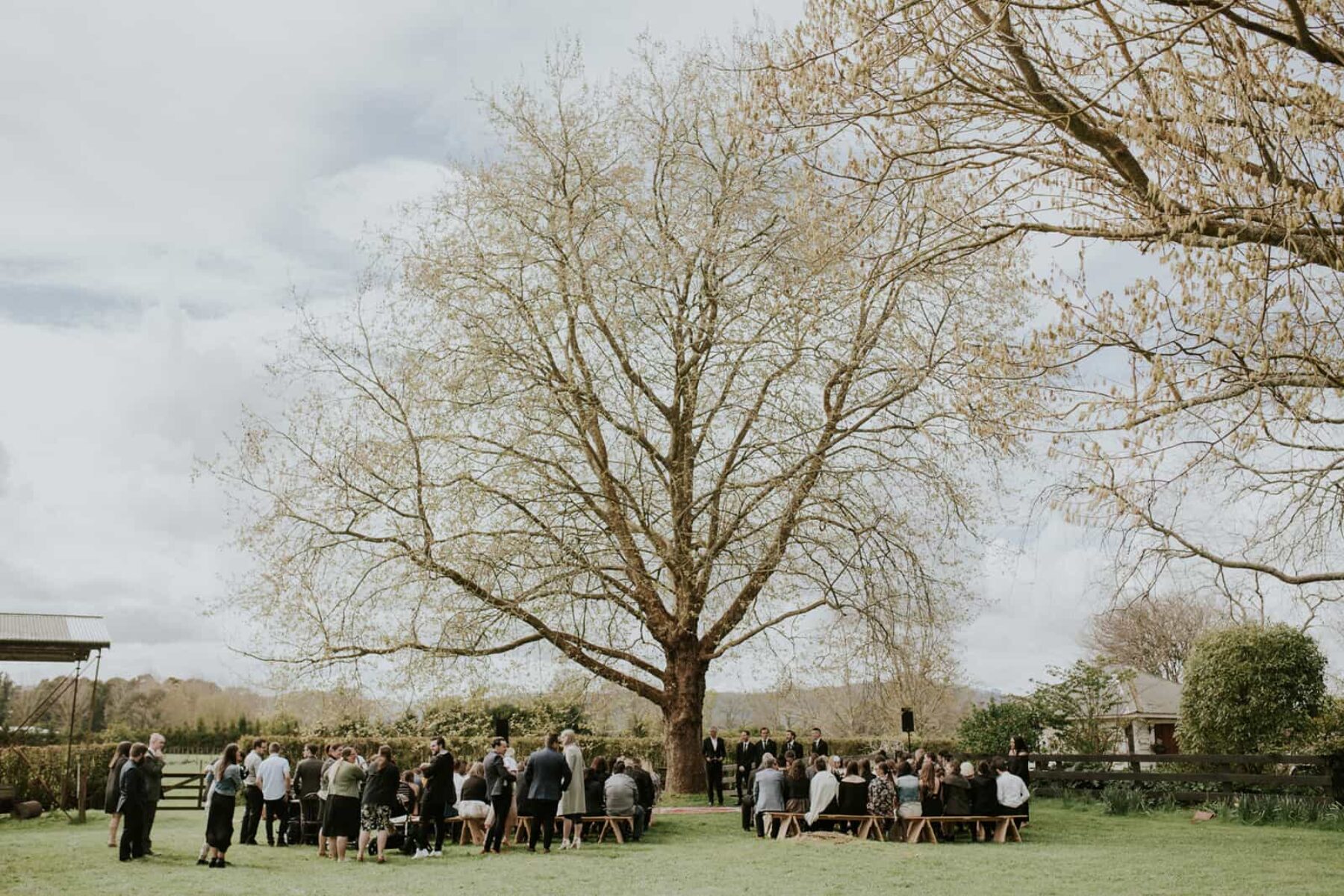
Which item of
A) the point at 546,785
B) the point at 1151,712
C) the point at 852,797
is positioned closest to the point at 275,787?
the point at 546,785

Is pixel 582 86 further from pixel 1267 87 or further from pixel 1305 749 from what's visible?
pixel 1305 749

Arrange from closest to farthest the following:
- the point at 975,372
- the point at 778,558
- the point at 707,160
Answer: the point at 975,372 < the point at 778,558 < the point at 707,160

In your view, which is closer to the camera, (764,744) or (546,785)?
(546,785)

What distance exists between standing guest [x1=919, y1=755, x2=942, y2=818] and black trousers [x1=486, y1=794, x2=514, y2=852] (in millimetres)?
6249

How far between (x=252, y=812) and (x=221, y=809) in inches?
136

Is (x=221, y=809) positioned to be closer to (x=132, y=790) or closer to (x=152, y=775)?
(x=132, y=790)

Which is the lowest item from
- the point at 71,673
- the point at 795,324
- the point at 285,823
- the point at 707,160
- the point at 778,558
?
the point at 285,823

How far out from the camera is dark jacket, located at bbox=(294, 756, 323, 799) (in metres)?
16.7

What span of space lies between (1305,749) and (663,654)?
524 inches

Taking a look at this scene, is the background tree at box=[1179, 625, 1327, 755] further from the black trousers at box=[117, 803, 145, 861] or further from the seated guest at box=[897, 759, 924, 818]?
the black trousers at box=[117, 803, 145, 861]

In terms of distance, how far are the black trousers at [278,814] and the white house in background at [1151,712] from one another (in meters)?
28.1

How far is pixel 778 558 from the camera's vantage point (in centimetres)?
1962

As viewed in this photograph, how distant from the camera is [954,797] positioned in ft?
53.9

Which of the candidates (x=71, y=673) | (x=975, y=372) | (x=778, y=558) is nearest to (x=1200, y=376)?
(x=975, y=372)
